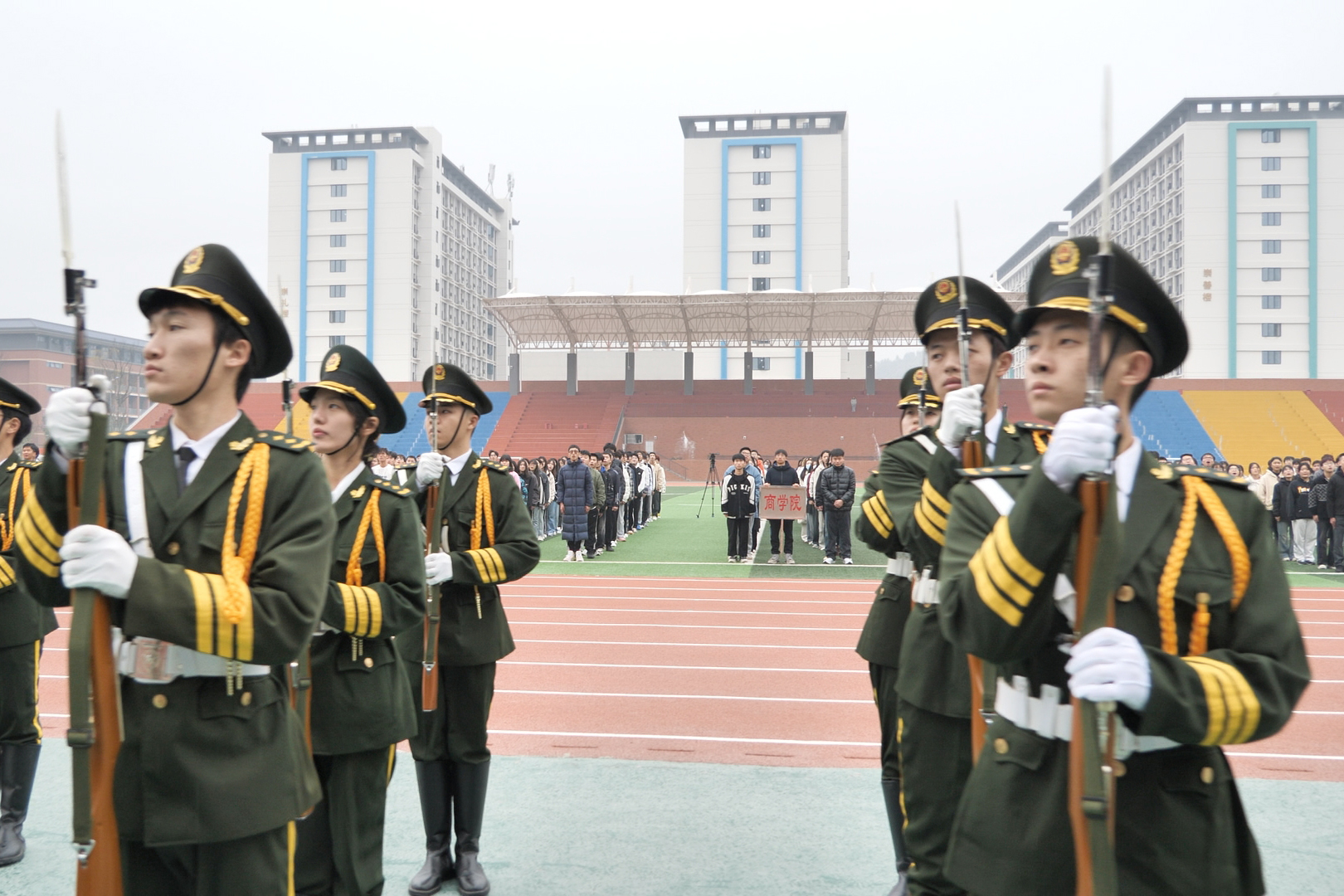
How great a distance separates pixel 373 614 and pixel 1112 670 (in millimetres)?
2311

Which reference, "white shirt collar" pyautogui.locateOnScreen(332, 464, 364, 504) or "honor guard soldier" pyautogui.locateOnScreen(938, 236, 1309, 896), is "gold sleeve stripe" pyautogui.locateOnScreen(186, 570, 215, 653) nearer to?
"white shirt collar" pyautogui.locateOnScreen(332, 464, 364, 504)

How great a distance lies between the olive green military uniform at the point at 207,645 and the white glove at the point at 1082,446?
1.69m

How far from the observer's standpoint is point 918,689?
3412mm

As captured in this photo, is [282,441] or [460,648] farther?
[460,648]

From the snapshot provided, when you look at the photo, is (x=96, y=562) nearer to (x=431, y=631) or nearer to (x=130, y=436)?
(x=130, y=436)

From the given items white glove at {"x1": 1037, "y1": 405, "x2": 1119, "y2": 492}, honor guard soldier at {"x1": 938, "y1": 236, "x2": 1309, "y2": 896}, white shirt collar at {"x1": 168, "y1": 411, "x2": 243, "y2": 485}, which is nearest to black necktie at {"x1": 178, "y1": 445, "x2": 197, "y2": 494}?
white shirt collar at {"x1": 168, "y1": 411, "x2": 243, "y2": 485}

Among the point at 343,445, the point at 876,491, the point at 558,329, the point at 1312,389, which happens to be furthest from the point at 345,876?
the point at 1312,389

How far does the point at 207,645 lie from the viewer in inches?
86.4

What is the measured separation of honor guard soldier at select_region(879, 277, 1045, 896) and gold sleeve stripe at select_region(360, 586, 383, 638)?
5.89 feet

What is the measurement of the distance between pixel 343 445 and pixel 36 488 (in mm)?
1363

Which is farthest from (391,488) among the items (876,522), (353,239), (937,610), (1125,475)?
(353,239)

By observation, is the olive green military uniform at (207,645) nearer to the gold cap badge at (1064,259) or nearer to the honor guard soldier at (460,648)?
the honor guard soldier at (460,648)

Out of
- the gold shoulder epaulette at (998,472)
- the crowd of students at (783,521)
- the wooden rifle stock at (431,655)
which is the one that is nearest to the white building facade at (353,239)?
the crowd of students at (783,521)

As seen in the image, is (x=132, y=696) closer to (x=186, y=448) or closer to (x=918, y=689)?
(x=186, y=448)
